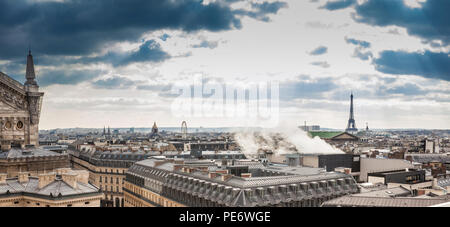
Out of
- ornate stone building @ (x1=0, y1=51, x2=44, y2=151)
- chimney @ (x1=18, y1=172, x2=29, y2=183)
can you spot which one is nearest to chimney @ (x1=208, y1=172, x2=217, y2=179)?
chimney @ (x1=18, y1=172, x2=29, y2=183)

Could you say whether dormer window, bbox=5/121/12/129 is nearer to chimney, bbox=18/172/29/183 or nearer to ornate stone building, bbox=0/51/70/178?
ornate stone building, bbox=0/51/70/178

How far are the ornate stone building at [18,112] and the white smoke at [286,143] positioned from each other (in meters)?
69.7

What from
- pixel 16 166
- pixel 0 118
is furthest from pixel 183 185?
pixel 0 118

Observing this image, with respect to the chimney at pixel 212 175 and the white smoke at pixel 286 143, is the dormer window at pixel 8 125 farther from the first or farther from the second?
the white smoke at pixel 286 143

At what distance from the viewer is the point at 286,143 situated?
170m

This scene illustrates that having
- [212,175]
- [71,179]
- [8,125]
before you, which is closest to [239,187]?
[212,175]

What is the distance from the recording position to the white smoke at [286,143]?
450 feet

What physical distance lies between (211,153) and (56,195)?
78929 millimetres

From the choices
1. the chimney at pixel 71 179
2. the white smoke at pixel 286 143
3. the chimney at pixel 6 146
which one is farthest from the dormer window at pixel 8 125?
the white smoke at pixel 286 143

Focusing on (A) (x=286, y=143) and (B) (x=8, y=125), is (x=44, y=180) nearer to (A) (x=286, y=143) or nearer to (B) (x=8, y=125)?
(B) (x=8, y=125)

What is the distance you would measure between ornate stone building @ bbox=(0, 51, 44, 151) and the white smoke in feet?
229
